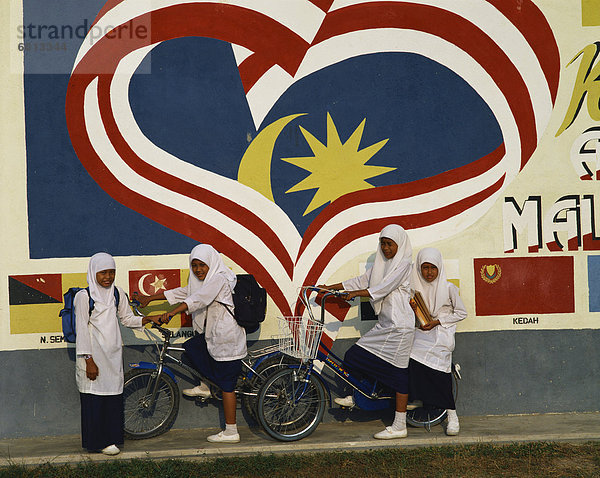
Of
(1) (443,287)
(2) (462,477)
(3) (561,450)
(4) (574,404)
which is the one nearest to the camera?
(2) (462,477)

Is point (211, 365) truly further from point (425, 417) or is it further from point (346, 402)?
point (425, 417)

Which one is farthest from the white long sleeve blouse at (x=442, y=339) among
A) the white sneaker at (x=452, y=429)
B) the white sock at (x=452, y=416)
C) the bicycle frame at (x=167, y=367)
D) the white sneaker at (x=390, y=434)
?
the bicycle frame at (x=167, y=367)

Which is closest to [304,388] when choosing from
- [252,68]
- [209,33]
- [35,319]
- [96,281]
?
[96,281]

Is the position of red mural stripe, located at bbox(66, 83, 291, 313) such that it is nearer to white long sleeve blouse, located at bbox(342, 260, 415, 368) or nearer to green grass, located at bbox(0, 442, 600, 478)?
white long sleeve blouse, located at bbox(342, 260, 415, 368)

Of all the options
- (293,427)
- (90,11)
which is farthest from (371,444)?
(90,11)

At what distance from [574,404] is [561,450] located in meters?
1.13

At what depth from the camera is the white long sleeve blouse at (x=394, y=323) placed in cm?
658

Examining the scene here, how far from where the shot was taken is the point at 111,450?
6230 millimetres

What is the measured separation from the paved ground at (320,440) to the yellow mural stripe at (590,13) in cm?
399

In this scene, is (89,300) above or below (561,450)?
above

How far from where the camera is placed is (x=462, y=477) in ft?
19.1

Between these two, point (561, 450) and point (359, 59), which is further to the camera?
point (359, 59)

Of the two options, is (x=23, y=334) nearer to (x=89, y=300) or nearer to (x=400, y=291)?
(x=89, y=300)

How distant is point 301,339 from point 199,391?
1.16 m
